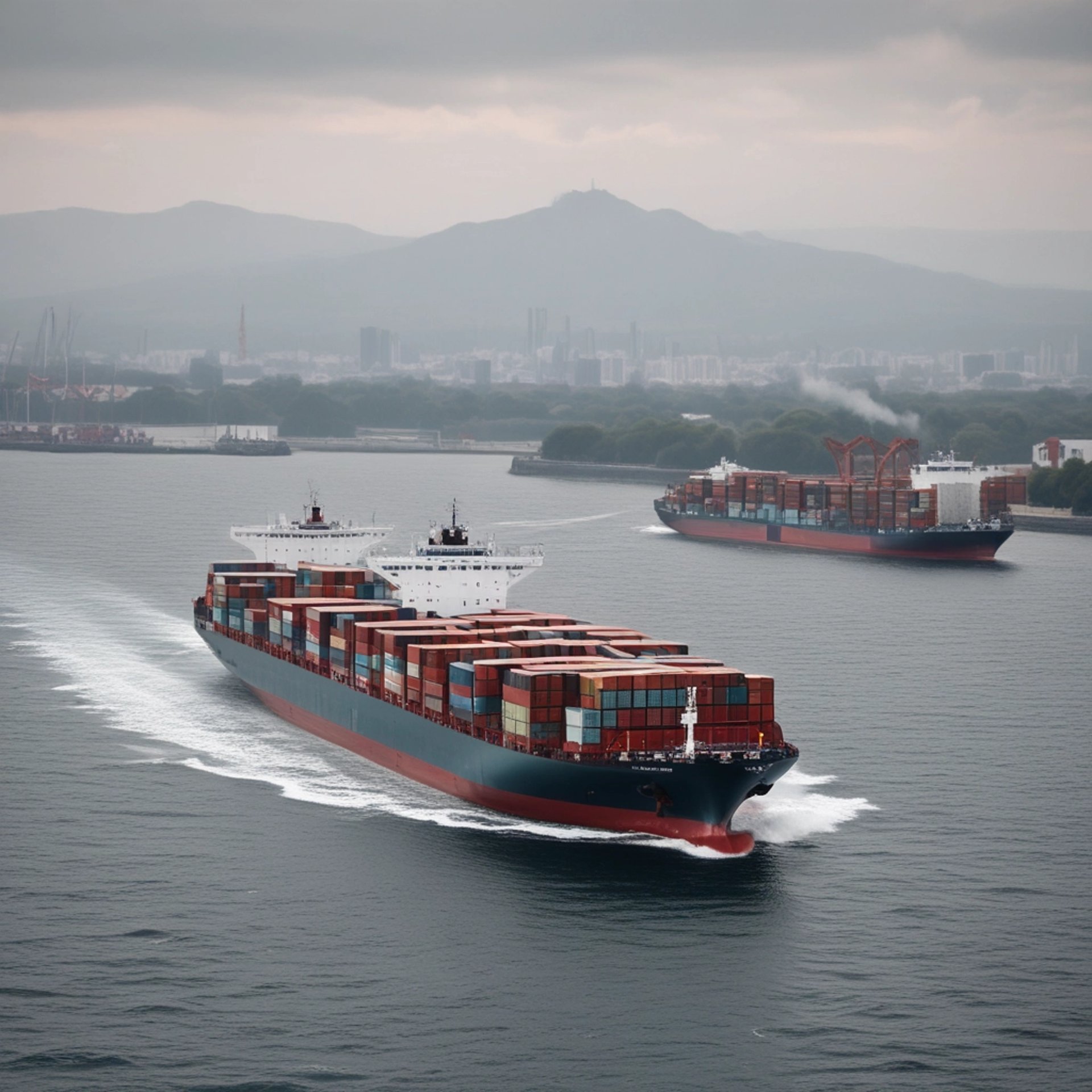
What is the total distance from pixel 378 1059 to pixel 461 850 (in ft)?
28.6

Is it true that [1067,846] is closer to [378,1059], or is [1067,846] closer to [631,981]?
[631,981]

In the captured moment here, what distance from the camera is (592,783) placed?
33219 mm

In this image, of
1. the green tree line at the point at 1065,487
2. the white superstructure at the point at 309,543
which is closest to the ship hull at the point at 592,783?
the white superstructure at the point at 309,543

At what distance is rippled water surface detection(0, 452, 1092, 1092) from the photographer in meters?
24.6

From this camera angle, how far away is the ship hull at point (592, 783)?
32.7 metres

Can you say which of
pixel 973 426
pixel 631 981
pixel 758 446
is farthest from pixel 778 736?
pixel 973 426

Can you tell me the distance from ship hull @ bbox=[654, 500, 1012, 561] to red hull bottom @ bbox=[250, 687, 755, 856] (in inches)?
2255

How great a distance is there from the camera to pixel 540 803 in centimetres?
3425

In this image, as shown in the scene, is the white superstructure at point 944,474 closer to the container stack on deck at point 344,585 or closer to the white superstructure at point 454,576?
the white superstructure at point 454,576

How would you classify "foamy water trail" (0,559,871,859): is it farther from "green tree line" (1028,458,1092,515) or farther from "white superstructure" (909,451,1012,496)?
"green tree line" (1028,458,1092,515)

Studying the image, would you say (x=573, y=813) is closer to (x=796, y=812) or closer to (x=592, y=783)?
(x=592, y=783)

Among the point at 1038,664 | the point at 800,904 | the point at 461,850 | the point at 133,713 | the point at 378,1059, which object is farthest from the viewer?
the point at 1038,664

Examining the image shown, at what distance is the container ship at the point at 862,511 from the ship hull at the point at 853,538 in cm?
4

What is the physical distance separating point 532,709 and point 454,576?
15168 millimetres
